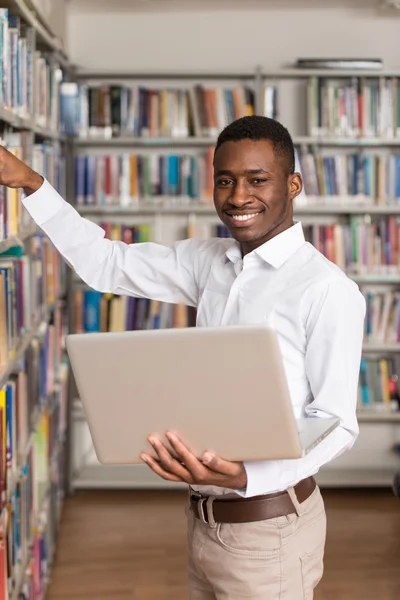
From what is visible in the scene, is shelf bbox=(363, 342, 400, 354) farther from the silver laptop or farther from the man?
the silver laptop

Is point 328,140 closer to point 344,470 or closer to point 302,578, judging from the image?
point 344,470

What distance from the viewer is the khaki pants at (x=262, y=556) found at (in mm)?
1566

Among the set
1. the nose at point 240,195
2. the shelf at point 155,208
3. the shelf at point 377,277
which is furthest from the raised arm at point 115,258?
the shelf at point 377,277

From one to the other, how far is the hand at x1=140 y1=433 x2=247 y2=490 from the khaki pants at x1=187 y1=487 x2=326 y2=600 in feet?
0.64

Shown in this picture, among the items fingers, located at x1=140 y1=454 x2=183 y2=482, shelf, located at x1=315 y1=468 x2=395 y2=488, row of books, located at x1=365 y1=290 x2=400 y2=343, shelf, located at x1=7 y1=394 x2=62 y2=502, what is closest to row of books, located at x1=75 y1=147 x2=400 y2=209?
row of books, located at x1=365 y1=290 x2=400 y2=343

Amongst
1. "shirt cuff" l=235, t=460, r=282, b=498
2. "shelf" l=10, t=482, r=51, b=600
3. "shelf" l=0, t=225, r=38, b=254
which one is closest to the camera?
"shirt cuff" l=235, t=460, r=282, b=498

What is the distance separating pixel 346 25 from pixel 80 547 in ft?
9.72

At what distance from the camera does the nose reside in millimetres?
1545

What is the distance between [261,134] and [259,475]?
0.61 meters

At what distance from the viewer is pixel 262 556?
1.57 metres

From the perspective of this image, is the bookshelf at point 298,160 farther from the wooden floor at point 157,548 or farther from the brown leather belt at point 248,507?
the brown leather belt at point 248,507

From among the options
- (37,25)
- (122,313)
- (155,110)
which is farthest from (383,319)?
(37,25)

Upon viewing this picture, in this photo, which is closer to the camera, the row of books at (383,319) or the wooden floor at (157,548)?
the wooden floor at (157,548)

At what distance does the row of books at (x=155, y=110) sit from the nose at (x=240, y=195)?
286 cm
